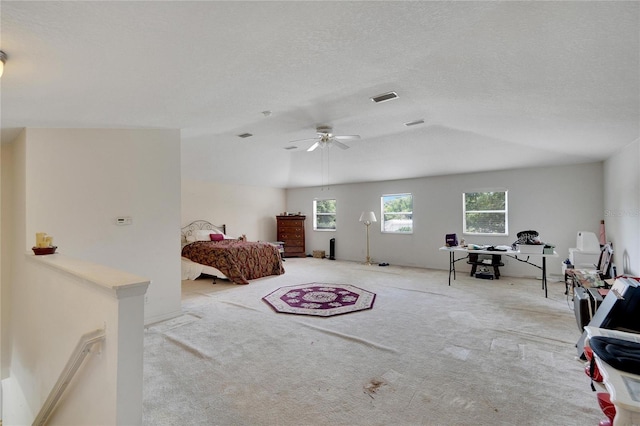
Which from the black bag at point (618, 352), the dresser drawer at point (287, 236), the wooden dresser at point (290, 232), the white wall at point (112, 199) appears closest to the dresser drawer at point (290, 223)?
the wooden dresser at point (290, 232)

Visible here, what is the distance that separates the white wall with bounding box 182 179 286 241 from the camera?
297 inches

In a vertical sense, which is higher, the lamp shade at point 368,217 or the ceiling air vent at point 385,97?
the ceiling air vent at point 385,97

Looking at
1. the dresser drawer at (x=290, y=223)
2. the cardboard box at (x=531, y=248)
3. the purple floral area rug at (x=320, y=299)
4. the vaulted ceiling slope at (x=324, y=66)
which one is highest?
the vaulted ceiling slope at (x=324, y=66)

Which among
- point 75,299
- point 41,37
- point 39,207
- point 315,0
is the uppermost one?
point 315,0

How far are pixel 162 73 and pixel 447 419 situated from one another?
318 centimetres

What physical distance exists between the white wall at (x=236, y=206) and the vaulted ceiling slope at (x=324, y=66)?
11.1 feet

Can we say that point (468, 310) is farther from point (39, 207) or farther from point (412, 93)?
point (39, 207)

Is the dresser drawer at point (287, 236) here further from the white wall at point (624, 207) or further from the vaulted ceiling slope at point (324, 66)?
the white wall at point (624, 207)

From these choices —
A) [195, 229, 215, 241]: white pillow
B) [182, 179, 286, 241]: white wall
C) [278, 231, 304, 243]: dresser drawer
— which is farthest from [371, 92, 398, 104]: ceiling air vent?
[278, 231, 304, 243]: dresser drawer

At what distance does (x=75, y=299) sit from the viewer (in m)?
2.00

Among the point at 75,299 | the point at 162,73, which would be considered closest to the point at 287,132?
the point at 162,73

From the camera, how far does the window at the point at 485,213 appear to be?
6.47m

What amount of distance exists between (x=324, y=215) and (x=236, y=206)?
272cm

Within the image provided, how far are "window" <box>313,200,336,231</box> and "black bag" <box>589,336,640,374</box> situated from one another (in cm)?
783
